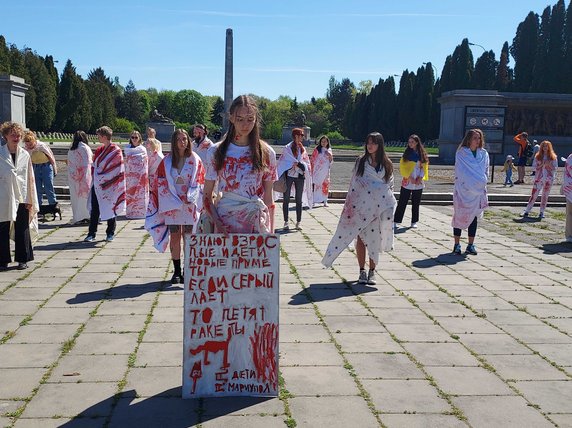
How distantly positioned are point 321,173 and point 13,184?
8.60 m

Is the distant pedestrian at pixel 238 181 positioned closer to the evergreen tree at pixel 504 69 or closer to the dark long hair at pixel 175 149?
the dark long hair at pixel 175 149

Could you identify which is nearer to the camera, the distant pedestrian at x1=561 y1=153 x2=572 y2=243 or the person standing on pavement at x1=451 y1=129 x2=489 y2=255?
the person standing on pavement at x1=451 y1=129 x2=489 y2=255

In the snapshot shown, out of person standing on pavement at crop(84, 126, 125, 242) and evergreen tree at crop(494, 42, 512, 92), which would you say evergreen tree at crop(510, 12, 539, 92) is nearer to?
evergreen tree at crop(494, 42, 512, 92)

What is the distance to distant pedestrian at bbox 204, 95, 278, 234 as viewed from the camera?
14.4ft

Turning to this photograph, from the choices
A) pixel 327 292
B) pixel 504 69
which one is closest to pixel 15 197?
pixel 327 292

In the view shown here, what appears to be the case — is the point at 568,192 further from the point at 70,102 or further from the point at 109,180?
the point at 70,102

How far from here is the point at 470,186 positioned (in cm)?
947

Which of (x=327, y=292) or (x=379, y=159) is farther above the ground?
(x=379, y=159)

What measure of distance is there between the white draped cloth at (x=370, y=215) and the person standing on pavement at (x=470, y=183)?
229cm

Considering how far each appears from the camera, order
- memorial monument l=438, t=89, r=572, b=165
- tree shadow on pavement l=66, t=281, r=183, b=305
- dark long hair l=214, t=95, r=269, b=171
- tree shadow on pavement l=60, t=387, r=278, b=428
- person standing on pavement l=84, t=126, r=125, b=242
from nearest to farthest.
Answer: tree shadow on pavement l=60, t=387, r=278, b=428 < dark long hair l=214, t=95, r=269, b=171 < tree shadow on pavement l=66, t=281, r=183, b=305 < person standing on pavement l=84, t=126, r=125, b=242 < memorial monument l=438, t=89, r=572, b=165

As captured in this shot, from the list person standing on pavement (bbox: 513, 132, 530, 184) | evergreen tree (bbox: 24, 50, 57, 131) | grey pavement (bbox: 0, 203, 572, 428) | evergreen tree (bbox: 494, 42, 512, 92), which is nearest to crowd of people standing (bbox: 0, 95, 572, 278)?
grey pavement (bbox: 0, 203, 572, 428)

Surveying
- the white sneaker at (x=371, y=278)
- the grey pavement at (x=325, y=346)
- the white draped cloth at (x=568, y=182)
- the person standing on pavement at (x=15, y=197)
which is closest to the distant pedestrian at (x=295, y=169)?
the grey pavement at (x=325, y=346)

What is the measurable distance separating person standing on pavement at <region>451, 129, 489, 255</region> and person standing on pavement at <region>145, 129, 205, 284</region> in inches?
160

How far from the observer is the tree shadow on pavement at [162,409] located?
12.6 ft
